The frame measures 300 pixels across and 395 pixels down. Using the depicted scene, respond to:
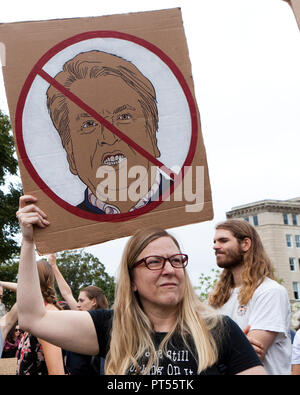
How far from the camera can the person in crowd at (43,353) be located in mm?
3607

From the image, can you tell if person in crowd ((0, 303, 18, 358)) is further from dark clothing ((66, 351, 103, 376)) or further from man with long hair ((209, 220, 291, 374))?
man with long hair ((209, 220, 291, 374))

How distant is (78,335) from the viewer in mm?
2354

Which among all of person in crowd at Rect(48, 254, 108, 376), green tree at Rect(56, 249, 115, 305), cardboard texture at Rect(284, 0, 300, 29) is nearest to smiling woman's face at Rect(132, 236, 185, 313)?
person in crowd at Rect(48, 254, 108, 376)

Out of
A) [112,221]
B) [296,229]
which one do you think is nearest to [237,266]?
[112,221]

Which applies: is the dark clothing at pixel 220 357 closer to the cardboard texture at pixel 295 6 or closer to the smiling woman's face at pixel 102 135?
the smiling woman's face at pixel 102 135

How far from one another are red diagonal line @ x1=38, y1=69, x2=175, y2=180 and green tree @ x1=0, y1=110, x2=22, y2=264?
17.2 metres

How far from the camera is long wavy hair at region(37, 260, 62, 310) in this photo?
156 inches

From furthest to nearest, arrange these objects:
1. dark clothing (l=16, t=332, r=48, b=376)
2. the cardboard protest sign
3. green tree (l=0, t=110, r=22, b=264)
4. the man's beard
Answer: green tree (l=0, t=110, r=22, b=264), dark clothing (l=16, t=332, r=48, b=376), the man's beard, the cardboard protest sign

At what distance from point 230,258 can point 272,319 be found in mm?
636


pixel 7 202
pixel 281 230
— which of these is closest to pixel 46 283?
pixel 7 202

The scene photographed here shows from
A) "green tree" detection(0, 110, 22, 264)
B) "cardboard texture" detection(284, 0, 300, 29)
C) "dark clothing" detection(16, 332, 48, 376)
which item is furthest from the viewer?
"green tree" detection(0, 110, 22, 264)

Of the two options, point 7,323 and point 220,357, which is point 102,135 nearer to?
point 220,357

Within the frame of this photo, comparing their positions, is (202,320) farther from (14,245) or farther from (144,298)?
(14,245)
